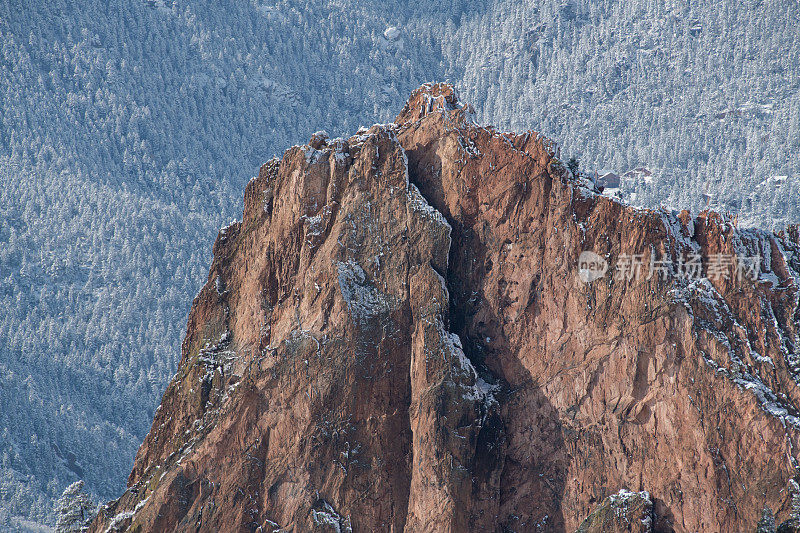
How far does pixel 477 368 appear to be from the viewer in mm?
62406

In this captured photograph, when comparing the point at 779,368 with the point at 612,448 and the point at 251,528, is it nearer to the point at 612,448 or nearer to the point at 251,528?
the point at 612,448

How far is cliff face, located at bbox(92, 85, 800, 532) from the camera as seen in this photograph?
57062 mm

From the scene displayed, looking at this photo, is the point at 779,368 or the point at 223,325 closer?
the point at 779,368

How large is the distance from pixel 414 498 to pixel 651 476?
13.3 m

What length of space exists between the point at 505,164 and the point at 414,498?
20832mm

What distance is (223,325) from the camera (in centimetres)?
6812

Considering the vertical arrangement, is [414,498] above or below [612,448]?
below

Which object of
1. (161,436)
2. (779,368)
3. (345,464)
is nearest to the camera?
(779,368)

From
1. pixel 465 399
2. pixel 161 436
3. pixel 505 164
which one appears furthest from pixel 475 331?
pixel 161 436

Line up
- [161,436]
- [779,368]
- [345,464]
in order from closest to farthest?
1. [779,368]
2. [345,464]
3. [161,436]

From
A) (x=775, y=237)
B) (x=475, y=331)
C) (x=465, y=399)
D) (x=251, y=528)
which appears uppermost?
(x=775, y=237)

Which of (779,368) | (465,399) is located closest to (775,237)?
(779,368)

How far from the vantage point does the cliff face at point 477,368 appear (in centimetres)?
5706

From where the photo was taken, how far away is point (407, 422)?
6128 centimetres
